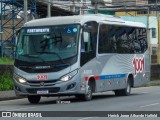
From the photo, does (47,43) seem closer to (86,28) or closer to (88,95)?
(86,28)

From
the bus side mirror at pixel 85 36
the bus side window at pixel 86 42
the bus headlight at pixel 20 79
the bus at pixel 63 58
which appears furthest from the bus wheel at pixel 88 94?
the bus headlight at pixel 20 79

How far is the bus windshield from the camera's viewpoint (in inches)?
861

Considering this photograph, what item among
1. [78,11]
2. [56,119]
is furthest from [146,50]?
[78,11]

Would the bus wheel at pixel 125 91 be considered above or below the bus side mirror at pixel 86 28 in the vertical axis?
below

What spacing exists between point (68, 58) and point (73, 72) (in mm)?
581

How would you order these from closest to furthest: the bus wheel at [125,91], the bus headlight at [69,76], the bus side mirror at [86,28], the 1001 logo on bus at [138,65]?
1. the bus headlight at [69,76]
2. the bus side mirror at [86,28]
3. the bus wheel at [125,91]
4. the 1001 logo on bus at [138,65]

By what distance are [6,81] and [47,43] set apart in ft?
27.0

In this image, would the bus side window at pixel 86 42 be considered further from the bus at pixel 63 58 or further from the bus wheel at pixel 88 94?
the bus wheel at pixel 88 94

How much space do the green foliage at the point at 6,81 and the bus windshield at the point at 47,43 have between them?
7236 mm

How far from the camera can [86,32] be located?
22703 millimetres

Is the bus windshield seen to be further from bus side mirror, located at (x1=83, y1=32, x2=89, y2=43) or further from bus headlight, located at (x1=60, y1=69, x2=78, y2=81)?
bus headlight, located at (x1=60, y1=69, x2=78, y2=81)

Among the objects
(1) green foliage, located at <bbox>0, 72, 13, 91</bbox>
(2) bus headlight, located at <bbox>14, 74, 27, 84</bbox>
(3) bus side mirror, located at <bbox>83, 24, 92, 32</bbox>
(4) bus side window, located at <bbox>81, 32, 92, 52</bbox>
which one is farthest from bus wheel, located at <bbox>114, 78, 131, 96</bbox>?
(2) bus headlight, located at <bbox>14, 74, 27, 84</bbox>

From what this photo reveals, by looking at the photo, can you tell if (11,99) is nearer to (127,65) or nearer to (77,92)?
(77,92)

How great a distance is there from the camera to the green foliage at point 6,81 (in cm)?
2945
